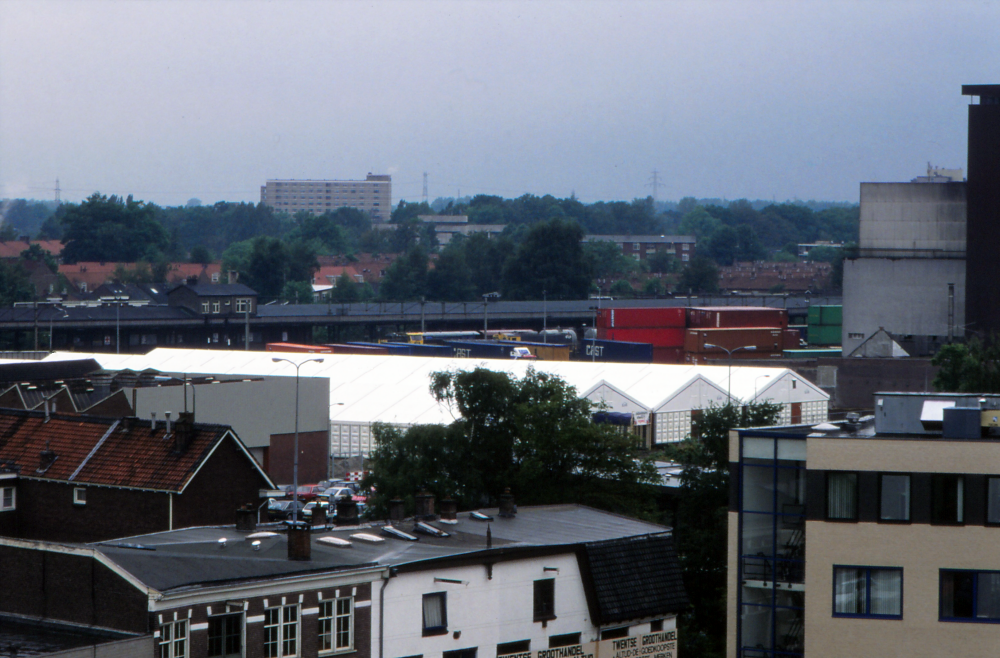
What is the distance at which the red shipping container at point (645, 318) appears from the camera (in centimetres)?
9894

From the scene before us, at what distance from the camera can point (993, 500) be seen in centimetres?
2034

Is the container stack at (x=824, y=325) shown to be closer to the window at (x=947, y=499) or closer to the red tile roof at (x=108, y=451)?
the red tile roof at (x=108, y=451)

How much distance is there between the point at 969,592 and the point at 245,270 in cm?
16440

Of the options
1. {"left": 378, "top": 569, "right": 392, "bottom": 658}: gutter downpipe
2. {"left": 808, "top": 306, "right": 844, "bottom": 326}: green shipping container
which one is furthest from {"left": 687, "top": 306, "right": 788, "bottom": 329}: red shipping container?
Result: {"left": 378, "top": 569, "right": 392, "bottom": 658}: gutter downpipe

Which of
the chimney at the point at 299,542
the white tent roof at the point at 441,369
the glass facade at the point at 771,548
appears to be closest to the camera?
the chimney at the point at 299,542

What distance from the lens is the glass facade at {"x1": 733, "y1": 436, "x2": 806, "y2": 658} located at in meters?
21.9

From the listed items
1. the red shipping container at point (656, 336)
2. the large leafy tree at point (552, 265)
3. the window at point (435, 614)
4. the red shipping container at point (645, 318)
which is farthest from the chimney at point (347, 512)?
the large leafy tree at point (552, 265)

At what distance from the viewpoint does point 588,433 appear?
1388 inches

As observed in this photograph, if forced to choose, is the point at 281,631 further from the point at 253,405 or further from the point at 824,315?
the point at 824,315

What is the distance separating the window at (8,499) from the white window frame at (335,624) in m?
13.3

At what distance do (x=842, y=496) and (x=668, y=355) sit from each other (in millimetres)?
78542

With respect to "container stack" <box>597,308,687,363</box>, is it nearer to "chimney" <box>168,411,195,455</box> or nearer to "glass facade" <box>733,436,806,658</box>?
"chimney" <box>168,411,195,455</box>

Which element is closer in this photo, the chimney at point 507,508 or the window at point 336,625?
the window at point 336,625

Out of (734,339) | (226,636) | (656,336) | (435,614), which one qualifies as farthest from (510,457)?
(656,336)
